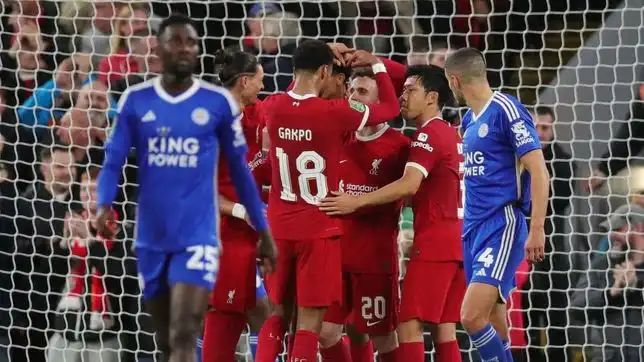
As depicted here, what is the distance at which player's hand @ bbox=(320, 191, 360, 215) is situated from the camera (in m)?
6.64

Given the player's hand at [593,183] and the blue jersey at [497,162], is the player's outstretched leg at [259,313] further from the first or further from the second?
the player's hand at [593,183]

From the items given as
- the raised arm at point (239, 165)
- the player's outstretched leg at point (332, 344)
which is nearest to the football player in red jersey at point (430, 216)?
the player's outstretched leg at point (332, 344)

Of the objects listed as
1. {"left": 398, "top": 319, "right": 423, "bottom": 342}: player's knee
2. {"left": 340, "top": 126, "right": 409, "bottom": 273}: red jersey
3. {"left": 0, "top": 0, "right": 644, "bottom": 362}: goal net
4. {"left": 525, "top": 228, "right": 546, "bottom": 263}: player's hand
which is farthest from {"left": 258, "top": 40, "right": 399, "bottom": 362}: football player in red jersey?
{"left": 0, "top": 0, "right": 644, "bottom": 362}: goal net

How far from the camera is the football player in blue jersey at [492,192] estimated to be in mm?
6758

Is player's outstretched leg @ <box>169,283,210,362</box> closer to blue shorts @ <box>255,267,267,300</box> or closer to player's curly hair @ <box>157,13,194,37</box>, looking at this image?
player's curly hair @ <box>157,13,194,37</box>

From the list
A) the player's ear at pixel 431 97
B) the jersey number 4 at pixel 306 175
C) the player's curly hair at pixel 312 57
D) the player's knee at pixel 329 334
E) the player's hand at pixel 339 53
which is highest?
the player's hand at pixel 339 53

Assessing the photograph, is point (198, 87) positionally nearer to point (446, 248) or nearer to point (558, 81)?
point (446, 248)

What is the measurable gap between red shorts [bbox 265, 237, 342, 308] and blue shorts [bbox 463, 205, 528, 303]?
749 millimetres

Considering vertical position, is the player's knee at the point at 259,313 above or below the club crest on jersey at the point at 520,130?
below

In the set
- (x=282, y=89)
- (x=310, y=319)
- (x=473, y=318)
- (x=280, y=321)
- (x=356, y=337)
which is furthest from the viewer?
(x=282, y=89)

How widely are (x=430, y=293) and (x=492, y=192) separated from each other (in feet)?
2.10

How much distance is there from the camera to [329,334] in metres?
7.06

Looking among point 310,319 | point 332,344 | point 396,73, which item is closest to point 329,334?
point 332,344

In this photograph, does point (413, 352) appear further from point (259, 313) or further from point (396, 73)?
point (396, 73)
